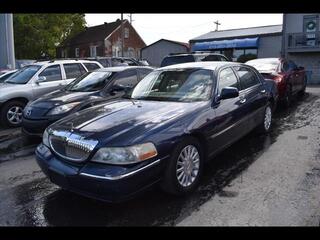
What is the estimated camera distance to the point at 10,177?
5.02 m

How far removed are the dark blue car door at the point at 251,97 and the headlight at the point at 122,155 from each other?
94.0 inches

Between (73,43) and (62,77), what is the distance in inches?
1709

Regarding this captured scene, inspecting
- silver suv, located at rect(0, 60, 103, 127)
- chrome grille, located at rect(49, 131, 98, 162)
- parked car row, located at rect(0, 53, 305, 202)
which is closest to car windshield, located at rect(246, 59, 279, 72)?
parked car row, located at rect(0, 53, 305, 202)

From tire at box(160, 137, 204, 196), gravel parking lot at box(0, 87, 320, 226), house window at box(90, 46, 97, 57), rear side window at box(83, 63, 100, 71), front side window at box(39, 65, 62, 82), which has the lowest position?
gravel parking lot at box(0, 87, 320, 226)

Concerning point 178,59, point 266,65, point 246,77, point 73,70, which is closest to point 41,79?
point 73,70

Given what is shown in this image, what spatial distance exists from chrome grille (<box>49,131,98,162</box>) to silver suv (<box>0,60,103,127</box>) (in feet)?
16.9

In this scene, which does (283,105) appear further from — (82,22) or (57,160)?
(82,22)

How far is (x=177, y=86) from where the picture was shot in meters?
4.97

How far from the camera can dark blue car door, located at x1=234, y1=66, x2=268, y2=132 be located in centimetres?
555

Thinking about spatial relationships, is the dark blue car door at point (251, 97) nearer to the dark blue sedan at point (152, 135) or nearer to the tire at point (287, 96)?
the dark blue sedan at point (152, 135)

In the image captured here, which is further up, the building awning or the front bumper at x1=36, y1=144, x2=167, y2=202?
the building awning

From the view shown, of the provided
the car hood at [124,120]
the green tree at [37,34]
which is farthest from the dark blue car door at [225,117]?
the green tree at [37,34]

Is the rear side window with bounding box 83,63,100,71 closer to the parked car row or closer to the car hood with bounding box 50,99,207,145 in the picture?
the parked car row
